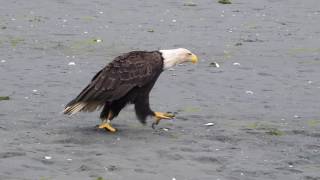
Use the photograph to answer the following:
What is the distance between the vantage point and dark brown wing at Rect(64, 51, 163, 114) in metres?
10.9

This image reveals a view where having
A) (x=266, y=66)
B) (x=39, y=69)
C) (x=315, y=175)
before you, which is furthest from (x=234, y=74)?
(x=315, y=175)

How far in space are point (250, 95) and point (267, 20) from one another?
736 cm

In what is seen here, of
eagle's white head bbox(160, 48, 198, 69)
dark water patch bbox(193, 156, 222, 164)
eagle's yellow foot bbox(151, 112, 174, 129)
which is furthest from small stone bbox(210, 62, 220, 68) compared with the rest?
dark water patch bbox(193, 156, 222, 164)

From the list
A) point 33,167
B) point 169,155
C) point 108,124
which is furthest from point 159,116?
point 33,167

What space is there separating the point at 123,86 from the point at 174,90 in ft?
9.38

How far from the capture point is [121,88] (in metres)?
11.0

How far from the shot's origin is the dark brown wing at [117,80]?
35.7 ft

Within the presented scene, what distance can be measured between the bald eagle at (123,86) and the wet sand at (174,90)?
0.88 feet

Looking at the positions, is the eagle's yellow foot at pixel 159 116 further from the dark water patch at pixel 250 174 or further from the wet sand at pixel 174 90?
the dark water patch at pixel 250 174

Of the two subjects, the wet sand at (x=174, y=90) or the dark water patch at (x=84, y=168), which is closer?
the dark water patch at (x=84, y=168)

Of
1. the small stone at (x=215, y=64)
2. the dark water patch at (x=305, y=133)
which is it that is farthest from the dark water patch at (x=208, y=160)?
the small stone at (x=215, y=64)

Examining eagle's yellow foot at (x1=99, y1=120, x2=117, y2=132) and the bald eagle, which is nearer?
the bald eagle

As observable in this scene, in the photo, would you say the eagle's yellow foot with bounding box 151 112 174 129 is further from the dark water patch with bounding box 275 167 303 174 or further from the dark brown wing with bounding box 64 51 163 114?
the dark water patch with bounding box 275 167 303 174

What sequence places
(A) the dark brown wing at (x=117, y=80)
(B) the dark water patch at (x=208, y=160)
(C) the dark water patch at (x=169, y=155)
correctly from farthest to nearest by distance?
(A) the dark brown wing at (x=117, y=80)
(C) the dark water patch at (x=169, y=155)
(B) the dark water patch at (x=208, y=160)
